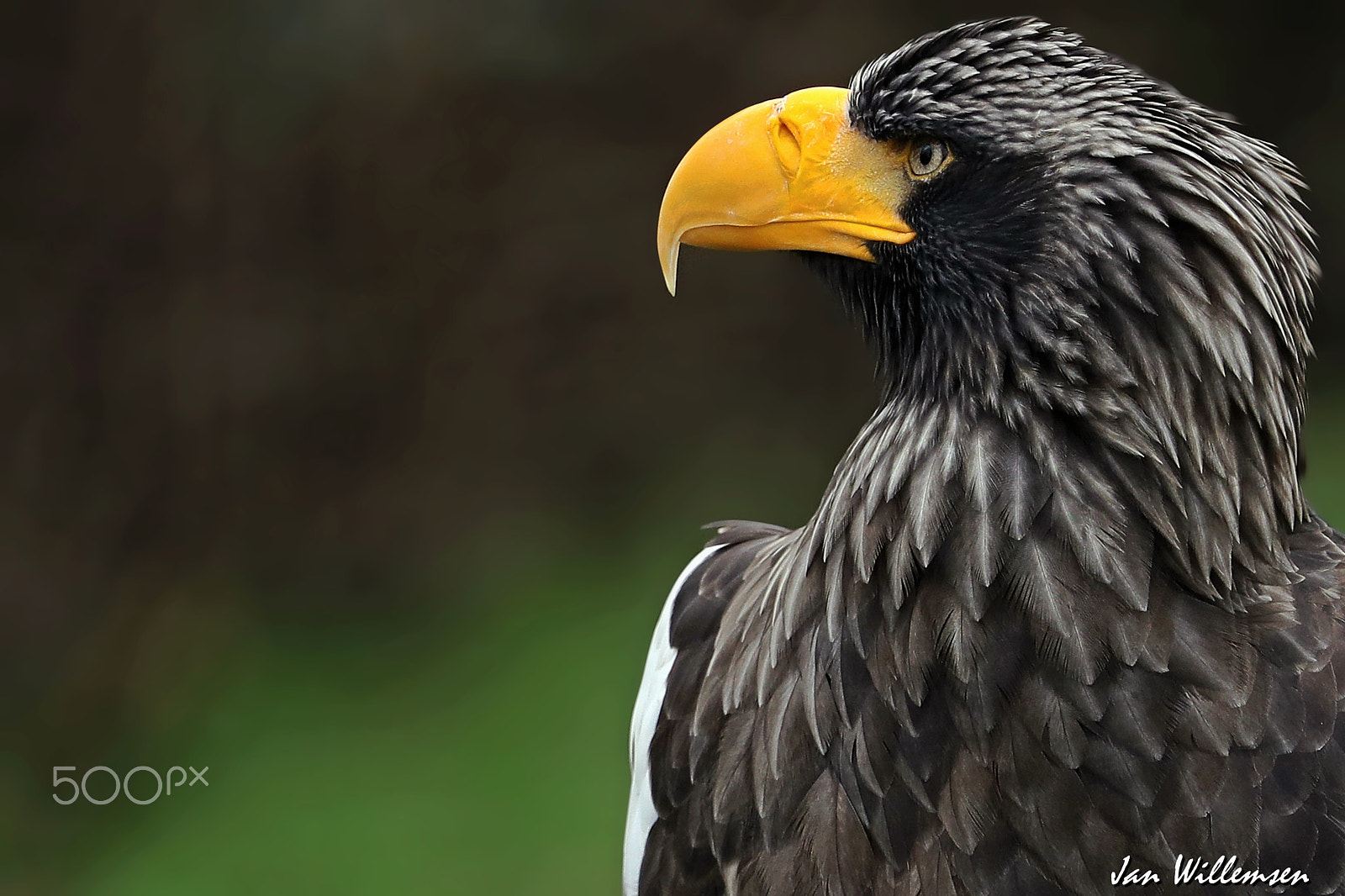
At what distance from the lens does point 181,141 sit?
193 inches

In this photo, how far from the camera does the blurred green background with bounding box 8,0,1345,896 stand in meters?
4.61

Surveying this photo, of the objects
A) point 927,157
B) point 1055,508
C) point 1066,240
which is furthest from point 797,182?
point 1055,508

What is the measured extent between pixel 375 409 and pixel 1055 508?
14.7 feet

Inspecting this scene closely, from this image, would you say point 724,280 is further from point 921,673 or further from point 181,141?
point 921,673

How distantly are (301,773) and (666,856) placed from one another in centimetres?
328

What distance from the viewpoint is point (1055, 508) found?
1.57m

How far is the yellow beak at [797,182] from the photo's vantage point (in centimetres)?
173

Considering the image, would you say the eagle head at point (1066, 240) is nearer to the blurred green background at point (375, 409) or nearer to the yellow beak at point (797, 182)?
the yellow beak at point (797, 182)

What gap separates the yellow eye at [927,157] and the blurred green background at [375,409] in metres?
3.27

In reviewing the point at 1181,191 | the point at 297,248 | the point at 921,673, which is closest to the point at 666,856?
the point at 921,673

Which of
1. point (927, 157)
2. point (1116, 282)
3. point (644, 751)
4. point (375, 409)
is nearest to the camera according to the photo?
point (1116, 282)

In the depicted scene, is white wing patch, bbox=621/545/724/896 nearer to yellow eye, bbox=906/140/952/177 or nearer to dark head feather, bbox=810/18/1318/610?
dark head feather, bbox=810/18/1318/610

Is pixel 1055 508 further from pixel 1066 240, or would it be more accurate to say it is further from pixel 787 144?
pixel 787 144
